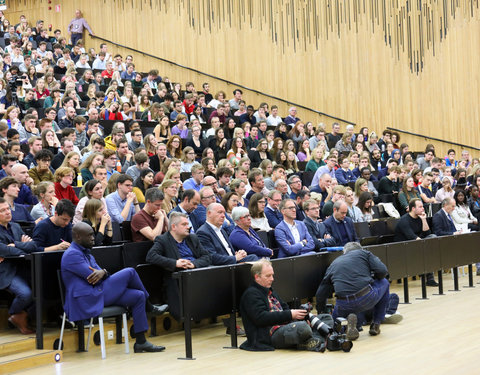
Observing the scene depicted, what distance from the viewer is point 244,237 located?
622 cm

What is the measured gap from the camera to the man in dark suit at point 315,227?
23.5ft

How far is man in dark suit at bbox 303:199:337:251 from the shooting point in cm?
715

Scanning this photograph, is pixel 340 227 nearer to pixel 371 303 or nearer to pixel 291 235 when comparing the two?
pixel 291 235

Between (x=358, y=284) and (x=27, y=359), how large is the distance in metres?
2.45

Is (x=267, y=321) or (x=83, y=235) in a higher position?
(x=83, y=235)

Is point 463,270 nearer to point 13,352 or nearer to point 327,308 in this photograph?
point 327,308

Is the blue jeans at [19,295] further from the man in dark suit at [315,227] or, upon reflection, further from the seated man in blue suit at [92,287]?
the man in dark suit at [315,227]

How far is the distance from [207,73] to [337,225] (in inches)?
345

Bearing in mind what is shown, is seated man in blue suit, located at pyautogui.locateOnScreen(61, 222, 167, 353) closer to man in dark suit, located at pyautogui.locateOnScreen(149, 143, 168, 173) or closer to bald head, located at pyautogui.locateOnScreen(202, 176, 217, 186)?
bald head, located at pyautogui.locateOnScreen(202, 176, 217, 186)

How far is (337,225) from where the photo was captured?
743 cm

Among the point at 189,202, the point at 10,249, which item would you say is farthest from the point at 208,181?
the point at 10,249

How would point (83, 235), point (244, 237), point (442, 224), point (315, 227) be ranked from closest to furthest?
1. point (83, 235)
2. point (244, 237)
3. point (315, 227)
4. point (442, 224)

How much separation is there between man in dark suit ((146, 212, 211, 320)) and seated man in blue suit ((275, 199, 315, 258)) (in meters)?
1.05

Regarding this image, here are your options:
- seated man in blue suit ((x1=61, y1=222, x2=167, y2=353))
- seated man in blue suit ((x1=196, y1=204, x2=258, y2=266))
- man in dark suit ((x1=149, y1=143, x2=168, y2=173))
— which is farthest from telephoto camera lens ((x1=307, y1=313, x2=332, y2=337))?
man in dark suit ((x1=149, y1=143, x2=168, y2=173))
